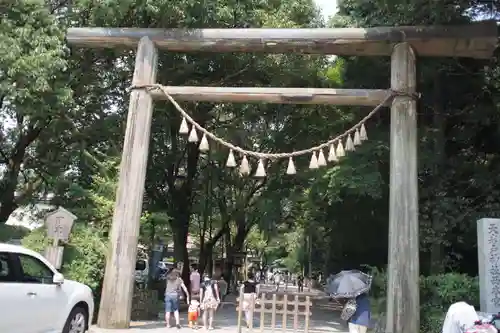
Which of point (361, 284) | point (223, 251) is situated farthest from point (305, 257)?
point (361, 284)

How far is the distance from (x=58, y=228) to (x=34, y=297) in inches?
182

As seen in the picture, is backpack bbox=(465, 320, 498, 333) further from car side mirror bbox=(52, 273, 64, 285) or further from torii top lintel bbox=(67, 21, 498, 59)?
torii top lintel bbox=(67, 21, 498, 59)

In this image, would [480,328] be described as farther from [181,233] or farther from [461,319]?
[181,233]

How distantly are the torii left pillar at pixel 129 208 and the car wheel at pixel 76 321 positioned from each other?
1.90 meters

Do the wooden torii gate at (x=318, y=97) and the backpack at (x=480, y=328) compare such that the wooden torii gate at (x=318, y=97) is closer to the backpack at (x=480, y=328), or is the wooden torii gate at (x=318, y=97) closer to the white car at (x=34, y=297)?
the white car at (x=34, y=297)

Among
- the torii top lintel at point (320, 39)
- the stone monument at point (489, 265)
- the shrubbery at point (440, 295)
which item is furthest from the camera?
the shrubbery at point (440, 295)

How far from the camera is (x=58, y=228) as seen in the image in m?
12.0

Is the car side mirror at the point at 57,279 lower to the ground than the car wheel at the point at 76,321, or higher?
higher

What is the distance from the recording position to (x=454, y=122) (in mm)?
16703

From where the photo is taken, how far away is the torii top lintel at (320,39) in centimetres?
1149

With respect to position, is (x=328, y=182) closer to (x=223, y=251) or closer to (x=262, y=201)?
(x=262, y=201)

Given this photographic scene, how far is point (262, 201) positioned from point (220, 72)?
6.64m

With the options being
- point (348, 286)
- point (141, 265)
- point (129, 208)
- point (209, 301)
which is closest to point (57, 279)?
point (129, 208)

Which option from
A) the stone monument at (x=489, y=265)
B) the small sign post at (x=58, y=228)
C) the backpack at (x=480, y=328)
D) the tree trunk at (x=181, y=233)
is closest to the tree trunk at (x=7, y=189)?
the tree trunk at (x=181, y=233)
